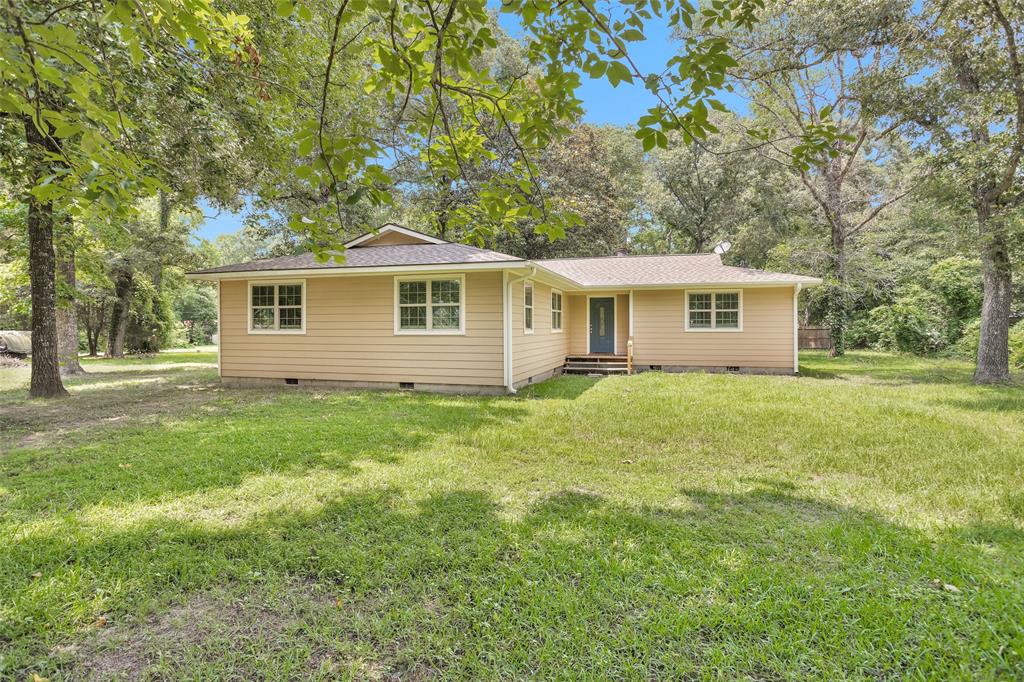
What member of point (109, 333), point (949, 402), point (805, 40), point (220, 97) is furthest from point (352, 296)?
point (109, 333)

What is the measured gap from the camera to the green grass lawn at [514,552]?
2.04 m

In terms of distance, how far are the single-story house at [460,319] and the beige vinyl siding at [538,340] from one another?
1.8 inches

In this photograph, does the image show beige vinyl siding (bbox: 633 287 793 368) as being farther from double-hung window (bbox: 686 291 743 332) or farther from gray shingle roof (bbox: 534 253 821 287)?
gray shingle roof (bbox: 534 253 821 287)

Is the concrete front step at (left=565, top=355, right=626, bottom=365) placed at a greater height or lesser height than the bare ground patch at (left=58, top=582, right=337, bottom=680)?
greater

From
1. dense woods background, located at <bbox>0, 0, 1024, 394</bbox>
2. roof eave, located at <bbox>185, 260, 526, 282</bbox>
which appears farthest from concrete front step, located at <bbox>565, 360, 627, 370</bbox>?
roof eave, located at <bbox>185, 260, 526, 282</bbox>

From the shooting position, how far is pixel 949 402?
7.76 m

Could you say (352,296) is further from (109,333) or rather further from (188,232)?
(109,333)

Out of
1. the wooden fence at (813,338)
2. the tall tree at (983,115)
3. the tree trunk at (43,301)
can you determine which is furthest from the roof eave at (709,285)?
the tree trunk at (43,301)

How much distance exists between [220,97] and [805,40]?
43.5 ft

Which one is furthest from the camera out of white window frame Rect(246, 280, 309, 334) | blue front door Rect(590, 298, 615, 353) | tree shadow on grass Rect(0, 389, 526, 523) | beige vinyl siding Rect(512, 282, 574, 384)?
blue front door Rect(590, 298, 615, 353)

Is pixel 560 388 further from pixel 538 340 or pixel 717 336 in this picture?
pixel 717 336

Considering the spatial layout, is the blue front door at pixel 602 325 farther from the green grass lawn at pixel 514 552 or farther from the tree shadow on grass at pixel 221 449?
the green grass lawn at pixel 514 552

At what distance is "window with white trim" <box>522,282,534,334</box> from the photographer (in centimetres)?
1002

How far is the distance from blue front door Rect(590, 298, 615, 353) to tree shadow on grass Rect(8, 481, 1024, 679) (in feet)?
33.8
